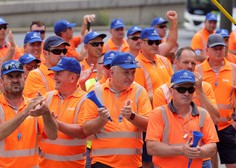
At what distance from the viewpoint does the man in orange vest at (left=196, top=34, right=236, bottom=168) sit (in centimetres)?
1177

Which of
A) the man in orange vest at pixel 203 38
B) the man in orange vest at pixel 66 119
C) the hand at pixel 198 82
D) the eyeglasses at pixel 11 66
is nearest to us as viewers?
the eyeglasses at pixel 11 66

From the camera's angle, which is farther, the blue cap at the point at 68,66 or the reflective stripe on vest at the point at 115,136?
the blue cap at the point at 68,66

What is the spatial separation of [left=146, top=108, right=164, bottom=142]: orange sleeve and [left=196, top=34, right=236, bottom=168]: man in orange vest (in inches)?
119

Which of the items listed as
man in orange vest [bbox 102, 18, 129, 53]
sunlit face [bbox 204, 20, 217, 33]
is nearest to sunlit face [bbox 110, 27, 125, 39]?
man in orange vest [bbox 102, 18, 129, 53]

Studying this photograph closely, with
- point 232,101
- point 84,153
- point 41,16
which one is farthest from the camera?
point 41,16

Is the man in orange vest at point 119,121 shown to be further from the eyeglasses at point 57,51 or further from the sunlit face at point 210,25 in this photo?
the sunlit face at point 210,25

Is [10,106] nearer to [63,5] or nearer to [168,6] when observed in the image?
[63,5]

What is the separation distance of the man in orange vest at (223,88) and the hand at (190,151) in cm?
338

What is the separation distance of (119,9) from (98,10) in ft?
3.48

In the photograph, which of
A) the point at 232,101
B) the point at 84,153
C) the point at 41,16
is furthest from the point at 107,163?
the point at 41,16

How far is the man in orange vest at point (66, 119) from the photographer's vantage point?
9273 millimetres

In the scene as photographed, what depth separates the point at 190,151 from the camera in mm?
8391

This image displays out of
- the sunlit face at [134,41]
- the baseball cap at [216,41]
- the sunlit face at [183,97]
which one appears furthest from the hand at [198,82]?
the sunlit face at [134,41]

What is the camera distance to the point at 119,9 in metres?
37.2
